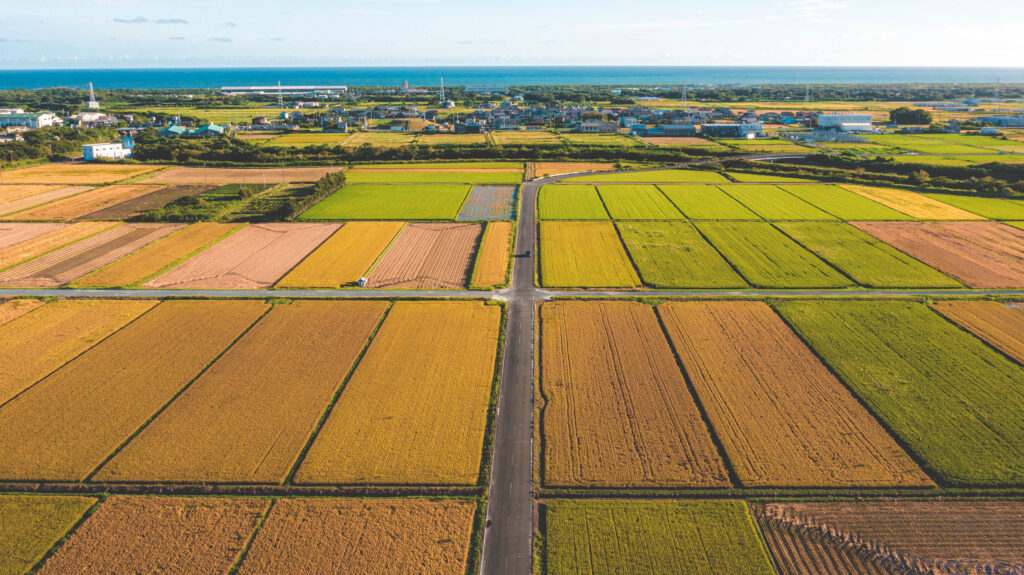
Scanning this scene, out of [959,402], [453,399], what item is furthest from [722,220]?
[453,399]

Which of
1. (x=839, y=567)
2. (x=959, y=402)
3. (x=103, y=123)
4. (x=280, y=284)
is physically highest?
(x=103, y=123)

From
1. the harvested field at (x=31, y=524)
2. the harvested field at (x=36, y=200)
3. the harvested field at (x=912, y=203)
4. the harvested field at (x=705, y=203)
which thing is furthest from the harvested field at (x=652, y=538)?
the harvested field at (x=36, y=200)

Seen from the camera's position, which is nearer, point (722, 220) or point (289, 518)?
point (289, 518)

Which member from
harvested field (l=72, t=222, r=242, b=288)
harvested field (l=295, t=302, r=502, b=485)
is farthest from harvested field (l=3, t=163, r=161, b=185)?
harvested field (l=295, t=302, r=502, b=485)

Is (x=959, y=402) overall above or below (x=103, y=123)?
below

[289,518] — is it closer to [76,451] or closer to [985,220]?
[76,451]

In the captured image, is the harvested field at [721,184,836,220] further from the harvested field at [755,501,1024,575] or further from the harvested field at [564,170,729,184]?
the harvested field at [755,501,1024,575]

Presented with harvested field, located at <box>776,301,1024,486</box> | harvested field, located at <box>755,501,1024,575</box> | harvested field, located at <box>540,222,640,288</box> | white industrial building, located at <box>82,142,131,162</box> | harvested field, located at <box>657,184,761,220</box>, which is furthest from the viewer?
white industrial building, located at <box>82,142,131,162</box>

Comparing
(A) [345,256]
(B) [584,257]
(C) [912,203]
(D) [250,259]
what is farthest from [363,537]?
(C) [912,203]
